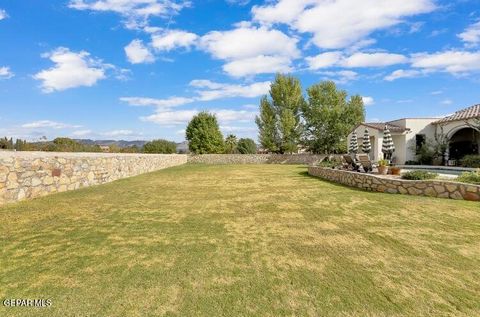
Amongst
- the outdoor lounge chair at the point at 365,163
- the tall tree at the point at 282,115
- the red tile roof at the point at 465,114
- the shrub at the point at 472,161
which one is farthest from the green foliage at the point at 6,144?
the red tile roof at the point at 465,114

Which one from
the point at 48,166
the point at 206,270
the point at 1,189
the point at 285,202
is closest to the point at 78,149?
the point at 48,166

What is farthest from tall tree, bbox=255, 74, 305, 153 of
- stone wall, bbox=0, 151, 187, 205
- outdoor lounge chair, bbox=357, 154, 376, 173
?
stone wall, bbox=0, 151, 187, 205

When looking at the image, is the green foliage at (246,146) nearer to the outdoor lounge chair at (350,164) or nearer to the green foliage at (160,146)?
the green foliage at (160,146)

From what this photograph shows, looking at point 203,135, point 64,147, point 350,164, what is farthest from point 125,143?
point 350,164

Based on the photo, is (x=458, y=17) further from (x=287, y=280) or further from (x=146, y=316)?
(x=146, y=316)

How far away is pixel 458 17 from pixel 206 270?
16966 millimetres

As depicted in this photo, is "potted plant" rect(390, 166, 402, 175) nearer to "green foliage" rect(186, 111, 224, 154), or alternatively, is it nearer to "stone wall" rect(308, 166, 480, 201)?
"stone wall" rect(308, 166, 480, 201)

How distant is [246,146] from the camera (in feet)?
208

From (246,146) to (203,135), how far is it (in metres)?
23.4

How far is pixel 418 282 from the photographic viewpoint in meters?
2.91

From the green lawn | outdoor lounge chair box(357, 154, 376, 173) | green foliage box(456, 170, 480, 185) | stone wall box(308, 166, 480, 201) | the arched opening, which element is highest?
the arched opening

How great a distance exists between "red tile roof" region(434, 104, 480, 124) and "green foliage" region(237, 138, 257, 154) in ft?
145

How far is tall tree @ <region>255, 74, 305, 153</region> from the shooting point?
3656 cm

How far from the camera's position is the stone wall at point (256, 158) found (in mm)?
34000
